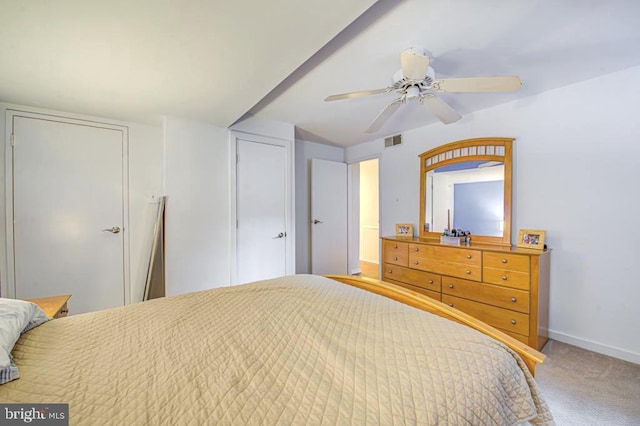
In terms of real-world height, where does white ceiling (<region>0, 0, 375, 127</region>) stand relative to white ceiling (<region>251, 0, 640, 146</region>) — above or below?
below

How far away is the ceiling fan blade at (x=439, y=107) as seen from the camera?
1799 mm

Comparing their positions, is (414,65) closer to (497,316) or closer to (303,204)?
(497,316)

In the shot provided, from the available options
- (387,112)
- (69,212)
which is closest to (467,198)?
(387,112)

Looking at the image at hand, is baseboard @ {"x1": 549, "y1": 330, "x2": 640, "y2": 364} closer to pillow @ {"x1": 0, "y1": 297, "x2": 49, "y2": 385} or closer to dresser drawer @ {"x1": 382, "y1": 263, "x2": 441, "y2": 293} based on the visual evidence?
dresser drawer @ {"x1": 382, "y1": 263, "x2": 441, "y2": 293}

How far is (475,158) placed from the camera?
279 centimetres

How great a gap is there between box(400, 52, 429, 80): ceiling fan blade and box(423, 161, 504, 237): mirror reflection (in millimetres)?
1689

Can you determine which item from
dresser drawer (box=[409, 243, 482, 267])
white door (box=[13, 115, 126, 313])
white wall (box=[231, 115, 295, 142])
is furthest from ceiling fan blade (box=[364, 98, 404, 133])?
white door (box=[13, 115, 126, 313])

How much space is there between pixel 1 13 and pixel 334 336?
6.71ft

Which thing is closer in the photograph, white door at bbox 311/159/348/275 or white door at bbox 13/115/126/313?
white door at bbox 13/115/126/313

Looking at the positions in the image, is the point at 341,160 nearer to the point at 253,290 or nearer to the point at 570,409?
the point at 253,290

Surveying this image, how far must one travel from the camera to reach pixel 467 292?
7.78ft

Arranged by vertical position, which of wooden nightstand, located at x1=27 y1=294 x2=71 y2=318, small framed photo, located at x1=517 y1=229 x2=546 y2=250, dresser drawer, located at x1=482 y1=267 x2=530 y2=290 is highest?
small framed photo, located at x1=517 y1=229 x2=546 y2=250

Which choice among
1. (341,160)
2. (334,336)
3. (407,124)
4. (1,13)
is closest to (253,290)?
(334,336)

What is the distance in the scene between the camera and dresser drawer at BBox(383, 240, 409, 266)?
291cm
